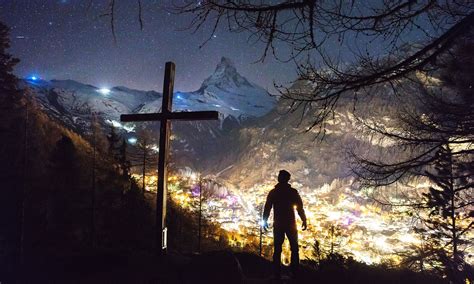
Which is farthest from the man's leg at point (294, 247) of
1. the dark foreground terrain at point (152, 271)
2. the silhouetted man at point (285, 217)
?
the dark foreground terrain at point (152, 271)

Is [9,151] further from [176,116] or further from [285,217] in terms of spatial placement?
[285,217]

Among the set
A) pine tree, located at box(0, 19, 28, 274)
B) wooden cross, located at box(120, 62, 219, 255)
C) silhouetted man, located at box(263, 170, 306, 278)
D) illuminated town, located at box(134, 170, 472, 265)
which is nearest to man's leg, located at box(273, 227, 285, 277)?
silhouetted man, located at box(263, 170, 306, 278)

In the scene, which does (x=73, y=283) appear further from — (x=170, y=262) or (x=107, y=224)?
(x=107, y=224)

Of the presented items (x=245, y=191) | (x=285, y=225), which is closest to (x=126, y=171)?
(x=285, y=225)


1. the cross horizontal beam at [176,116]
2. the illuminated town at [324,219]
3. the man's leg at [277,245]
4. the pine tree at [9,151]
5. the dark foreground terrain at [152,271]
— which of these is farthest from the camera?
the illuminated town at [324,219]

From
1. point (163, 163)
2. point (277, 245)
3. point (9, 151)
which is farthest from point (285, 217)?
point (9, 151)

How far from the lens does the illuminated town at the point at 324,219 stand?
39.7 meters

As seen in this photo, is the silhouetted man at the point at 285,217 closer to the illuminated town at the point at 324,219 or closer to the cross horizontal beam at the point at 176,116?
the cross horizontal beam at the point at 176,116

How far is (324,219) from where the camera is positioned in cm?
8319

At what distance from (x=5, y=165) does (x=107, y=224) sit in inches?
355

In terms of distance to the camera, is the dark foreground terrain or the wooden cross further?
the wooden cross

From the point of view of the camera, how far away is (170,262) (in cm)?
657

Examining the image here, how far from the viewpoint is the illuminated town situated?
130 ft

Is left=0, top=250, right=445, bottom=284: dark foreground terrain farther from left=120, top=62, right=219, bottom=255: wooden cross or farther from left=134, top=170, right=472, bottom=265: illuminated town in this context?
left=134, top=170, right=472, bottom=265: illuminated town
